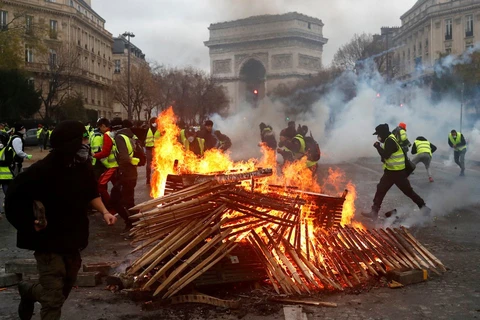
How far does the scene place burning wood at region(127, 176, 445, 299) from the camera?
16.3 ft

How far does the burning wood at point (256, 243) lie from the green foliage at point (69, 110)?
4405 centimetres

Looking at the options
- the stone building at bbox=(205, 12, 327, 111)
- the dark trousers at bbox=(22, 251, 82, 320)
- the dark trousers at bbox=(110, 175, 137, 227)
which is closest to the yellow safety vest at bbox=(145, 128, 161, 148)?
the dark trousers at bbox=(110, 175, 137, 227)

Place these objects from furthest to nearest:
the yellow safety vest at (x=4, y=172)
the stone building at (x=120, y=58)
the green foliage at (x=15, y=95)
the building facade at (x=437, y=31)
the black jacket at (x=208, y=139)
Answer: the stone building at (x=120, y=58) → the building facade at (x=437, y=31) → the green foliage at (x=15, y=95) → the black jacket at (x=208, y=139) → the yellow safety vest at (x=4, y=172)

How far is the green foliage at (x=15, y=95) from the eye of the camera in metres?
36.3

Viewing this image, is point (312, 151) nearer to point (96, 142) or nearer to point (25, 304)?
point (96, 142)

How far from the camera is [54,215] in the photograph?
12.3 ft

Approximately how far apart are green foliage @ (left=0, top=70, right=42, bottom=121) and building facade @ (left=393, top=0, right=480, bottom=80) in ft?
116

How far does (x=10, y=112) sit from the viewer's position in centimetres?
3722

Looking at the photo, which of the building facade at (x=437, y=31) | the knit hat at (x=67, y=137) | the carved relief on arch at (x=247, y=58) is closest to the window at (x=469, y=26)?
the building facade at (x=437, y=31)

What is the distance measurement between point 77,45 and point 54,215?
61.2 m

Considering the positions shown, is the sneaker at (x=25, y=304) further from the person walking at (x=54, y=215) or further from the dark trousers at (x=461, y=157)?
the dark trousers at (x=461, y=157)

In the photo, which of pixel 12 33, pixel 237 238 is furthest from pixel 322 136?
pixel 237 238

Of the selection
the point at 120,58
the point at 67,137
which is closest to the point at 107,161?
the point at 67,137

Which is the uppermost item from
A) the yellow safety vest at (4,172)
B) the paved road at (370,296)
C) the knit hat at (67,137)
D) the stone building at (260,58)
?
the stone building at (260,58)
